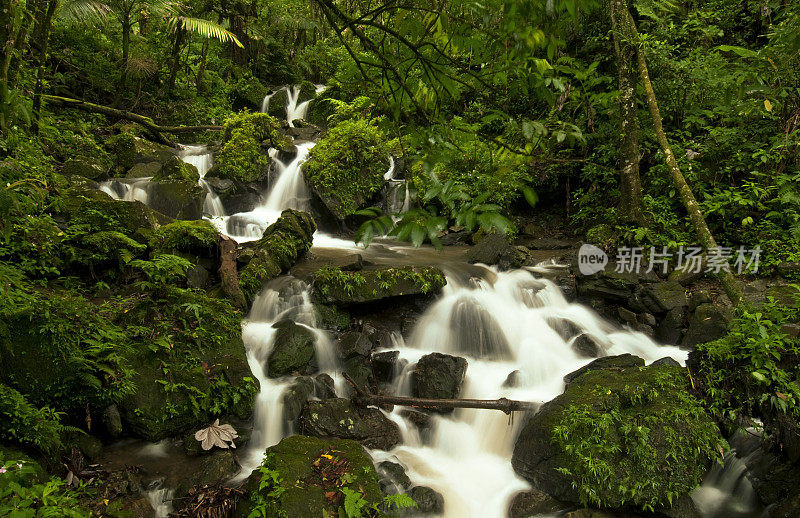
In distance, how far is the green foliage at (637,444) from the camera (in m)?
4.19

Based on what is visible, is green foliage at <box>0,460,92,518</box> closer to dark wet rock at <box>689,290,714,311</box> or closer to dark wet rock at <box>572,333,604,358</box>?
dark wet rock at <box>572,333,604,358</box>

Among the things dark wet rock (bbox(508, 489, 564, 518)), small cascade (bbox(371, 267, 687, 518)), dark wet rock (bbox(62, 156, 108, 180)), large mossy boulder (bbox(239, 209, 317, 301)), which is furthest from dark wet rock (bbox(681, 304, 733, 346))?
dark wet rock (bbox(62, 156, 108, 180))

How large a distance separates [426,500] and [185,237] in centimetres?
515

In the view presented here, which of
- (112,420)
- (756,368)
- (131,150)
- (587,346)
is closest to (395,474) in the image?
(112,420)

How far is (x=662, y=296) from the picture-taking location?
751cm

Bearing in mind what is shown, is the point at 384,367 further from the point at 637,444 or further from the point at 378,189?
the point at 378,189

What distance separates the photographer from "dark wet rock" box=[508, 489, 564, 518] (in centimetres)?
446

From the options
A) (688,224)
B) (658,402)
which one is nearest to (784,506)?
(658,402)

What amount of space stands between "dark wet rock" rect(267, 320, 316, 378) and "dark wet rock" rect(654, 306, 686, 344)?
18.3 feet

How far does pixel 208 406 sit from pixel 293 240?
4019mm

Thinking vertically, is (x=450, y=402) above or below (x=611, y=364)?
below

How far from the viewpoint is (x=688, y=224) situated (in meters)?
8.56

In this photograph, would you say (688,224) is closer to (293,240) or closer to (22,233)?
(293,240)

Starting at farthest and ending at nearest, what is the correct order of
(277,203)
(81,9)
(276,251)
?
(277,203) < (81,9) < (276,251)
